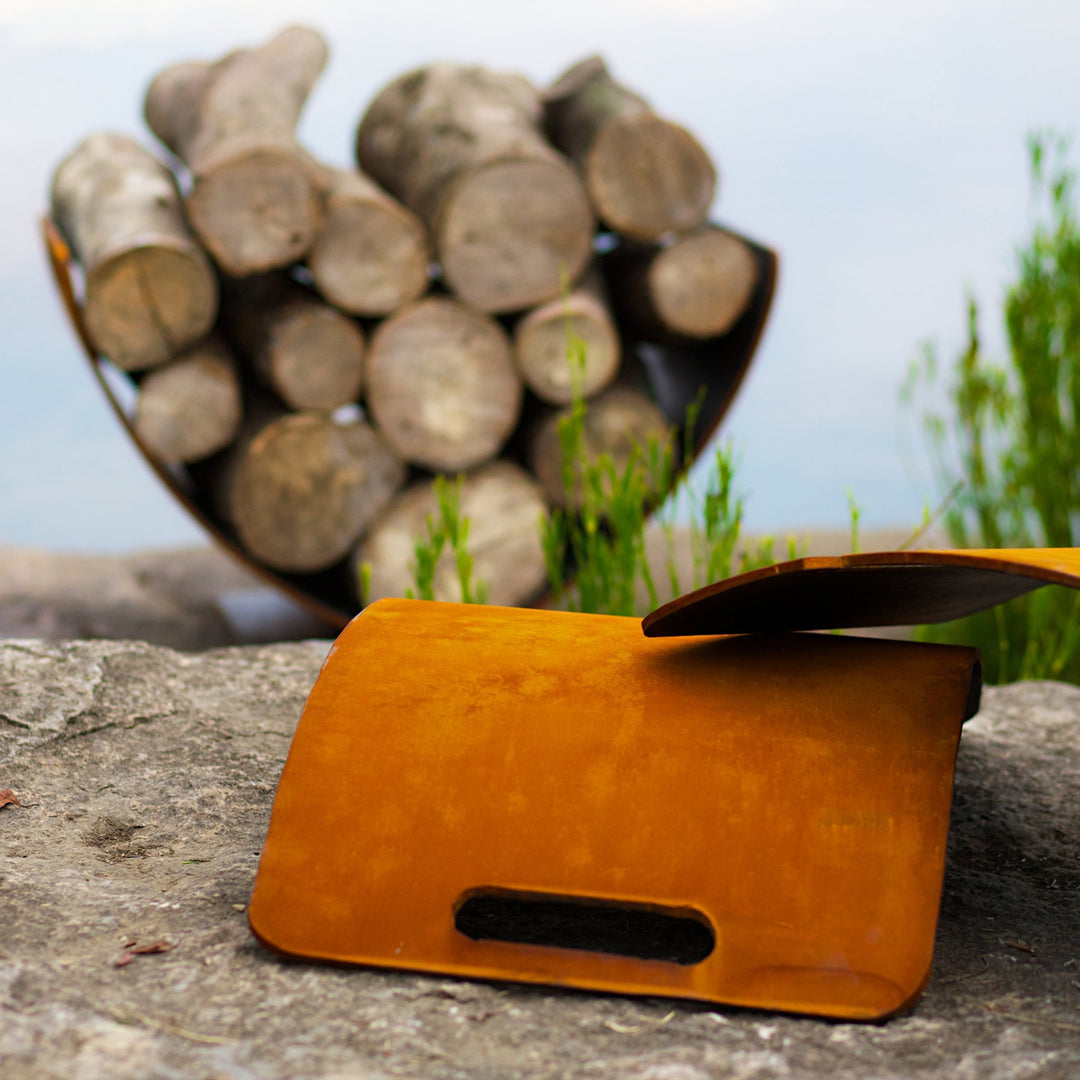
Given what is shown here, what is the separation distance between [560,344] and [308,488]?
840 mm

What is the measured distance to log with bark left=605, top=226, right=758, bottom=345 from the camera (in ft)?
10.6

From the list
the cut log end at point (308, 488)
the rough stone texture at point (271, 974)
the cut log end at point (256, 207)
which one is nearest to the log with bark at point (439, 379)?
the cut log end at point (308, 488)

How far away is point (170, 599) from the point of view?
395 centimetres

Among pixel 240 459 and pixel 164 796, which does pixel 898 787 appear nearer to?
pixel 164 796

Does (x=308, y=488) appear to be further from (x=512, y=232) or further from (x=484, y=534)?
(x=512, y=232)

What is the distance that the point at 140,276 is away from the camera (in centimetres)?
292

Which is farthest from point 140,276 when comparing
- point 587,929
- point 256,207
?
point 587,929

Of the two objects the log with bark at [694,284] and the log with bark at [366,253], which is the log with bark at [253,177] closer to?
the log with bark at [366,253]

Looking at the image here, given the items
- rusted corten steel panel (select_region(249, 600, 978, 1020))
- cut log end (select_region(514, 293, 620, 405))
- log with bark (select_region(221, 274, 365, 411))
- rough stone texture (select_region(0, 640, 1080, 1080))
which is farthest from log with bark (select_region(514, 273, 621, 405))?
rusted corten steel panel (select_region(249, 600, 978, 1020))

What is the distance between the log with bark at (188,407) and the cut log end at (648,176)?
1.21m

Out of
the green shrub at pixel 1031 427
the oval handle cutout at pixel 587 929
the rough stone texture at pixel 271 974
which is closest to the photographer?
the rough stone texture at pixel 271 974

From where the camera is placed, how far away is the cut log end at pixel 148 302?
9.50ft

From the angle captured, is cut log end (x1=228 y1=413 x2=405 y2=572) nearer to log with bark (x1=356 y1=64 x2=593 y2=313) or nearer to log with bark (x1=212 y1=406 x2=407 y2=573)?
log with bark (x1=212 y1=406 x2=407 y2=573)

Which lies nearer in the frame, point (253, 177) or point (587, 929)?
point (587, 929)
